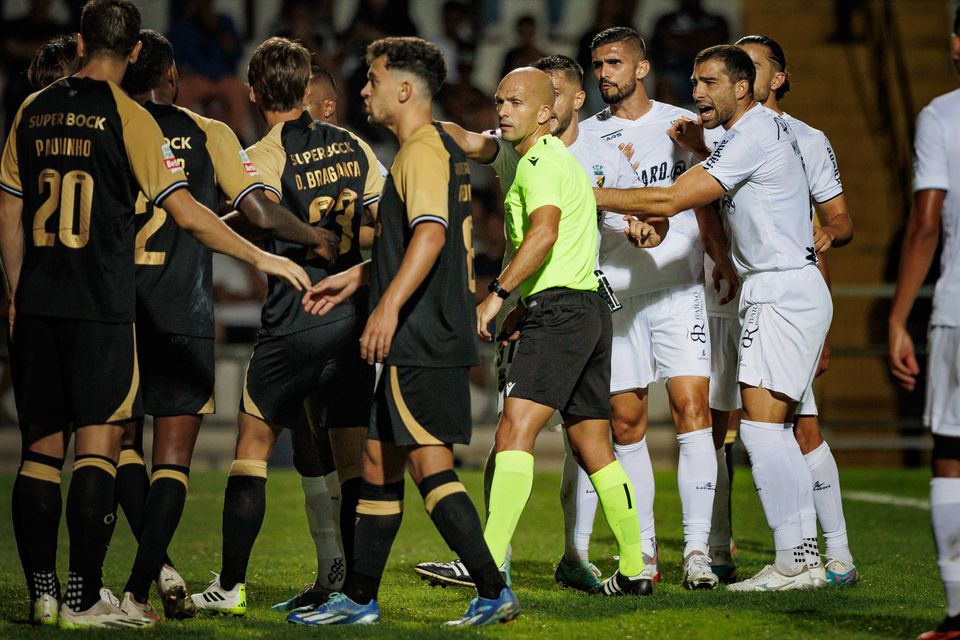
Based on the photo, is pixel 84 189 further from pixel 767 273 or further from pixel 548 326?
pixel 767 273

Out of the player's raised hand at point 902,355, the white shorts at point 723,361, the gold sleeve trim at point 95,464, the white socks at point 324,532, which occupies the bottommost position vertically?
the white socks at point 324,532

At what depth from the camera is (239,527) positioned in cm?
439

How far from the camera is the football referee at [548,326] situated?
447 centimetres

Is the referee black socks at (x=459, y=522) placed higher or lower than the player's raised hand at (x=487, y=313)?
lower

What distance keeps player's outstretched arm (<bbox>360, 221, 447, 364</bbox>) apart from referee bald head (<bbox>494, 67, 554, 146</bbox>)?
2.62ft

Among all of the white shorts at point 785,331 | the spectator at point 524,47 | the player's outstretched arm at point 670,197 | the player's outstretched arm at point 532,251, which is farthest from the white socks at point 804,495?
the spectator at point 524,47

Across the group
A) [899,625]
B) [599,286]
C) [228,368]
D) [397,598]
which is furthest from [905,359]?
[228,368]

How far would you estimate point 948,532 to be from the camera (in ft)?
12.6

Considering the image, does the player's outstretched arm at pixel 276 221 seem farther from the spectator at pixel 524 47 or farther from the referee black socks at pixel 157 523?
the spectator at pixel 524 47

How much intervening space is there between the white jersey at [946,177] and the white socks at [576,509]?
1936 mm

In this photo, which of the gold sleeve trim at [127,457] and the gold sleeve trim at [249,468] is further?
the gold sleeve trim at [127,457]

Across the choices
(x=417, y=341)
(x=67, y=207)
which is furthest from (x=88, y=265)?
(x=417, y=341)

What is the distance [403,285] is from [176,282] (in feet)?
3.36

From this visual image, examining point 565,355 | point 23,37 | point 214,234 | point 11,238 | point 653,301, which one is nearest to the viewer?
point 214,234
